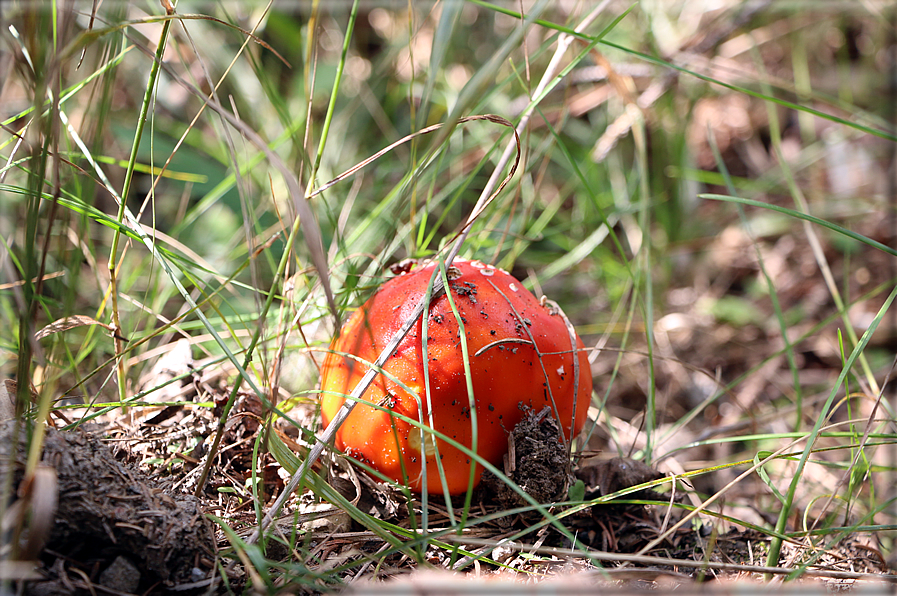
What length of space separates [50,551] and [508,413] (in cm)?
94

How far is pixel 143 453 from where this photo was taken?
4.83ft

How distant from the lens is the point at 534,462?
141cm

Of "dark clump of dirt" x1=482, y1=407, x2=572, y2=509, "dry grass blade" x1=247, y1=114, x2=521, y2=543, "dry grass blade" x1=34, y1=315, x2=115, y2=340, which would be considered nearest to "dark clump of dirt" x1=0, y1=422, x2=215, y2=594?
"dry grass blade" x1=247, y1=114, x2=521, y2=543

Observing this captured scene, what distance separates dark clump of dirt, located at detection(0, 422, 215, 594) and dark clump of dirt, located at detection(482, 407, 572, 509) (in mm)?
666

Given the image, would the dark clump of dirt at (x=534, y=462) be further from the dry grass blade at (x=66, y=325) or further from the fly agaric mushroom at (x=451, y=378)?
the dry grass blade at (x=66, y=325)

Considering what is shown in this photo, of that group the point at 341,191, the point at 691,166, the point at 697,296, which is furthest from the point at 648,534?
the point at 691,166

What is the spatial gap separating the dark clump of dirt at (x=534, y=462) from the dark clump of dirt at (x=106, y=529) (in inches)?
26.2

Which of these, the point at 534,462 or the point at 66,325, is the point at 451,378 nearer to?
the point at 534,462

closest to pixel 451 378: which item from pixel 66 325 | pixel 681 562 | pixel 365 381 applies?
pixel 365 381

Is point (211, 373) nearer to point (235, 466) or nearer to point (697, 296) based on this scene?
point (235, 466)

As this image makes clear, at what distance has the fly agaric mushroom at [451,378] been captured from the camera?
4.55 ft

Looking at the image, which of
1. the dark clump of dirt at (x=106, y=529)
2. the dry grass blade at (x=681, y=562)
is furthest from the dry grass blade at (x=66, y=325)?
the dry grass blade at (x=681, y=562)

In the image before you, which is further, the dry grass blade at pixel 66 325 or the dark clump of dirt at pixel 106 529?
the dry grass blade at pixel 66 325

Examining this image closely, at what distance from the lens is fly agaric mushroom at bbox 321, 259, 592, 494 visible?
1.39 metres
